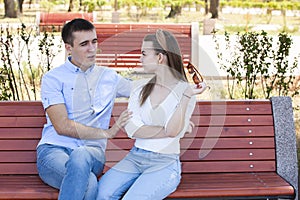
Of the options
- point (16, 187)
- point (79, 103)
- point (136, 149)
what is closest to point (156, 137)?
point (136, 149)

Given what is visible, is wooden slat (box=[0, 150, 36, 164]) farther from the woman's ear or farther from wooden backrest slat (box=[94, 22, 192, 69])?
wooden backrest slat (box=[94, 22, 192, 69])

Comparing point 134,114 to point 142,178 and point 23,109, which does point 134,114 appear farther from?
point 23,109

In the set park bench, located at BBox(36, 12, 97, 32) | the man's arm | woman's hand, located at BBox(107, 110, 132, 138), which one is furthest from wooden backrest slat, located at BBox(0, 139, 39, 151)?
park bench, located at BBox(36, 12, 97, 32)

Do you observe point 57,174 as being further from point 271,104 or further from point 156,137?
point 271,104

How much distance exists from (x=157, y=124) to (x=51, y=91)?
668mm

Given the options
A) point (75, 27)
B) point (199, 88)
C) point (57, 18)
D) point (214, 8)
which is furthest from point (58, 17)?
point (199, 88)

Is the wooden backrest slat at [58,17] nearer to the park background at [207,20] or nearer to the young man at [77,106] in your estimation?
the park background at [207,20]

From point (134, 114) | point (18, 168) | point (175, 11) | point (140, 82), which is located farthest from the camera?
point (175, 11)

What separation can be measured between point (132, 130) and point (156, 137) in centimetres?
18

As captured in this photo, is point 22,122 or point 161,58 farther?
point 22,122

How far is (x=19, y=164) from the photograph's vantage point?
4531mm

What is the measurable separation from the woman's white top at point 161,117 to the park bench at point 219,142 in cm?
40

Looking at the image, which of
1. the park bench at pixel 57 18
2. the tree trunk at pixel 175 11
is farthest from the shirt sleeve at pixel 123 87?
the tree trunk at pixel 175 11

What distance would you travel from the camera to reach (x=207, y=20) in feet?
60.3
